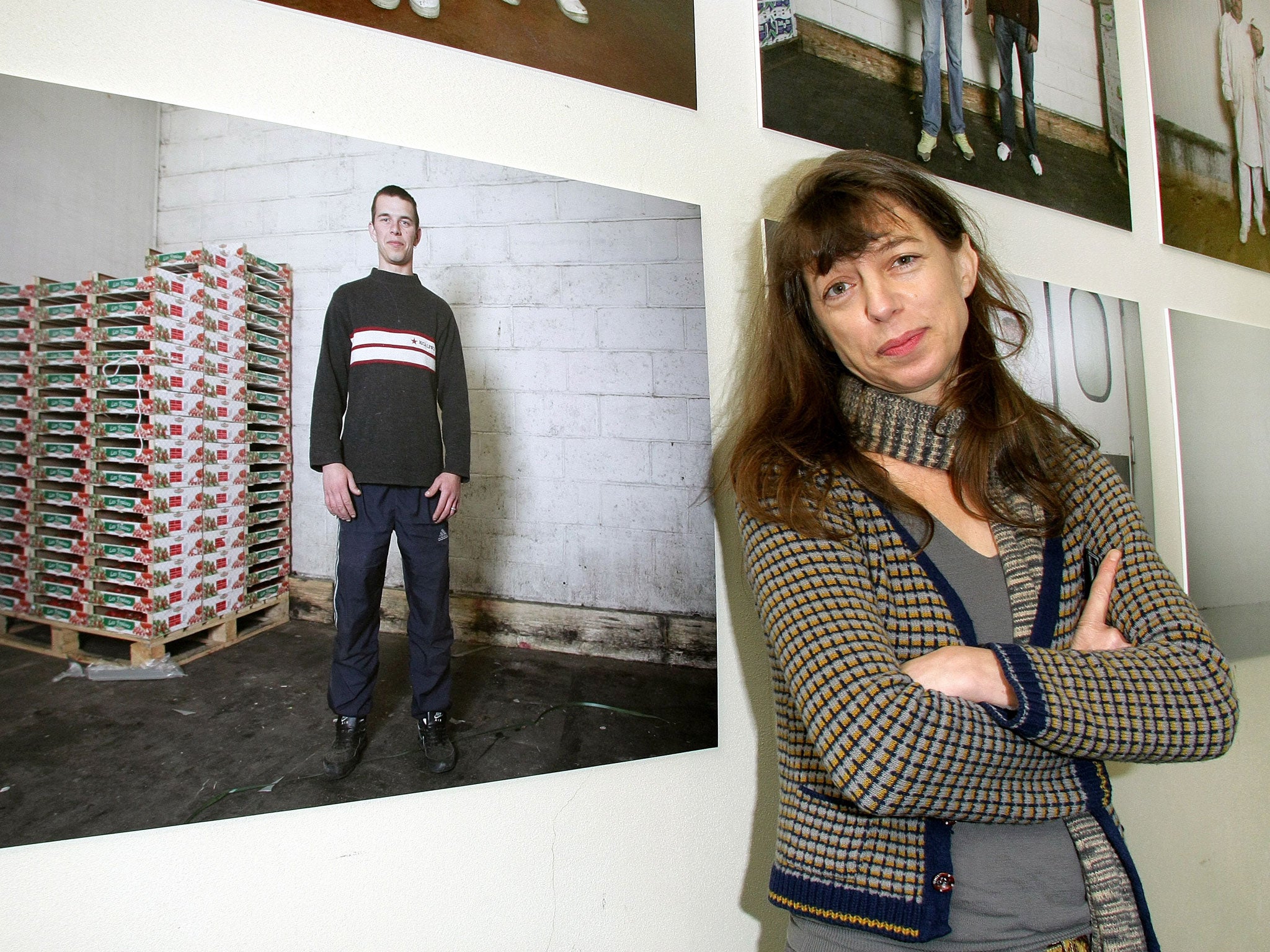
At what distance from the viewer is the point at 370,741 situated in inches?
32.9

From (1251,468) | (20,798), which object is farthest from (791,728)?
→ (1251,468)

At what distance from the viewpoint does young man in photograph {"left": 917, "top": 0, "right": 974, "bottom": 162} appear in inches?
54.9

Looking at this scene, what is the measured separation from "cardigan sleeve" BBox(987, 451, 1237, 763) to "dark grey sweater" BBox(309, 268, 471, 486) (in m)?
0.75

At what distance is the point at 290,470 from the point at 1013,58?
1.77 m

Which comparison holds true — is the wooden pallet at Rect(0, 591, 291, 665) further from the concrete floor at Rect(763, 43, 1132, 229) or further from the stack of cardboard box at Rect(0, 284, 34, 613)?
the concrete floor at Rect(763, 43, 1132, 229)

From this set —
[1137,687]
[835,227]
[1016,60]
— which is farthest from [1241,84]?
[1137,687]

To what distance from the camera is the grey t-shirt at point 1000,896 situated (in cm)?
73

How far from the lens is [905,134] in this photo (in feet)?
4.48

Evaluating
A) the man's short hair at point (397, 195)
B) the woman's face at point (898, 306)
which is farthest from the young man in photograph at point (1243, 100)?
→ the man's short hair at point (397, 195)

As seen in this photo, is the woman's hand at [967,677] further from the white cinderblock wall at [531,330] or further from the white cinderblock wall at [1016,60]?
the white cinderblock wall at [1016,60]

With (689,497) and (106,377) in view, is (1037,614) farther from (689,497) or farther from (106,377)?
(106,377)

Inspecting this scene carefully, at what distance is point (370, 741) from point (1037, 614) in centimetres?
87

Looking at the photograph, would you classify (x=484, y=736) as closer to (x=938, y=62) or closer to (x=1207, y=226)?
(x=938, y=62)

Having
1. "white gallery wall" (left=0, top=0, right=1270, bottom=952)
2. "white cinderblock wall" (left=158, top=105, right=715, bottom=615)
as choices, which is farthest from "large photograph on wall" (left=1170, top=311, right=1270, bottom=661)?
"white cinderblock wall" (left=158, top=105, right=715, bottom=615)
